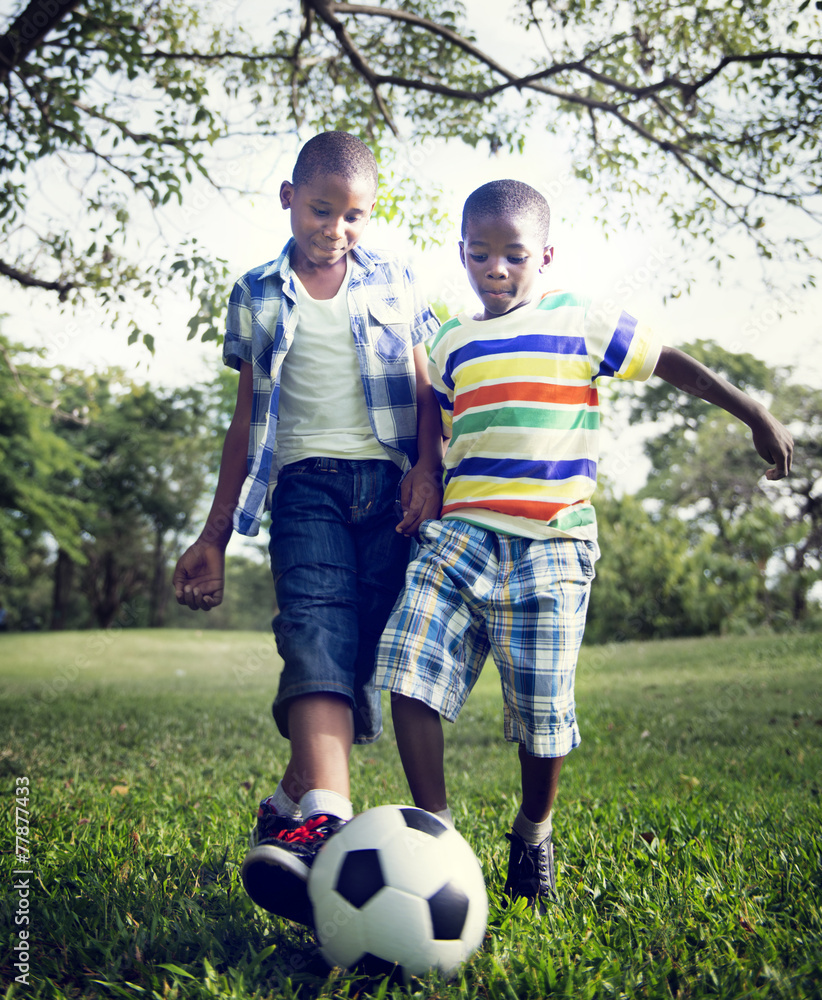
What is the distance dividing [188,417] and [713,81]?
25.8 meters

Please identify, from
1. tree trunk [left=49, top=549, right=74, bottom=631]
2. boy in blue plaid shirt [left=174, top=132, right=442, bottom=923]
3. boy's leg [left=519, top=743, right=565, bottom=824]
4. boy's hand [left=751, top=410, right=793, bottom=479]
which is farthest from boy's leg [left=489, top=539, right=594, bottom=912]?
tree trunk [left=49, top=549, right=74, bottom=631]

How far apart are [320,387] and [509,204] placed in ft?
2.64

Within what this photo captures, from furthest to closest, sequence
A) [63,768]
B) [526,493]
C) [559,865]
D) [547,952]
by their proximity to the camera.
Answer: [63,768] < [559,865] < [526,493] < [547,952]

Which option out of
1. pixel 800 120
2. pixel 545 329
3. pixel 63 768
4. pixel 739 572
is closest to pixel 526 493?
pixel 545 329

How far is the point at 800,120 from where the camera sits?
20.1 feet

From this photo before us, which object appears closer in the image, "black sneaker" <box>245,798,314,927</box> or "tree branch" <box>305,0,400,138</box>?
"black sneaker" <box>245,798,314,927</box>

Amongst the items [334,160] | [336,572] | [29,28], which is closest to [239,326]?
[334,160]

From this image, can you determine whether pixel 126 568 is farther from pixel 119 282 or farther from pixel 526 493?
pixel 526 493

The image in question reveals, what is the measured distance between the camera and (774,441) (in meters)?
2.25

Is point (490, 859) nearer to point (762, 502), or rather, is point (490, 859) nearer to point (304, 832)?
point (304, 832)

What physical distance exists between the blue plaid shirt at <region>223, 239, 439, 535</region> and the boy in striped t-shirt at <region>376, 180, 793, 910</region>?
16 cm

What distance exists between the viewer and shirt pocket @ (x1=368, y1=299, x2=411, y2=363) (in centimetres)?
250

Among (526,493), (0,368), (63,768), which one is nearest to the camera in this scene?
(526,493)

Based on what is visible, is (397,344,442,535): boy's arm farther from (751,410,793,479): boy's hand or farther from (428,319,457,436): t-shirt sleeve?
(751,410,793,479): boy's hand
